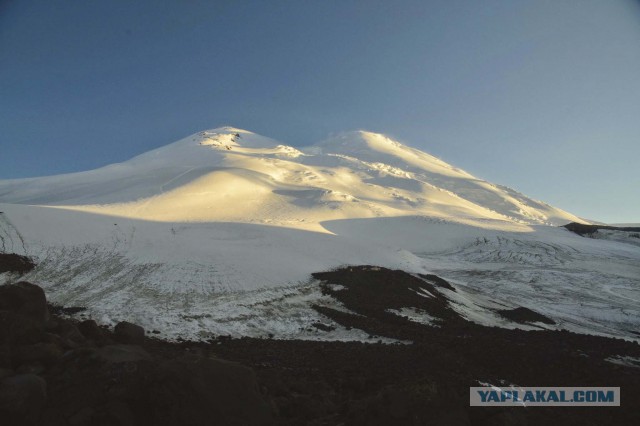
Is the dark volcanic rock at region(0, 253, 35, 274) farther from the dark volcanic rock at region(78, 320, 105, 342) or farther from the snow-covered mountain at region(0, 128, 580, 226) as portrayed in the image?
the dark volcanic rock at region(78, 320, 105, 342)

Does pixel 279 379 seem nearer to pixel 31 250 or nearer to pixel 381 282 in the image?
pixel 381 282

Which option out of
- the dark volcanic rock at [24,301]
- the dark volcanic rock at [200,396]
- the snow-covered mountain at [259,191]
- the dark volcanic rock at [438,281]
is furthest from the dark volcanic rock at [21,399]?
the snow-covered mountain at [259,191]

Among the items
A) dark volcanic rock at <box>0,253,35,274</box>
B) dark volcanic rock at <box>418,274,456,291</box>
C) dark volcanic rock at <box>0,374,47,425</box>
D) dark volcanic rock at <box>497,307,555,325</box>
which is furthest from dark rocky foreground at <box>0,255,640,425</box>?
dark volcanic rock at <box>418,274,456,291</box>

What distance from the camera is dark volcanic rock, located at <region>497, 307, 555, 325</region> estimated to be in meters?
29.1

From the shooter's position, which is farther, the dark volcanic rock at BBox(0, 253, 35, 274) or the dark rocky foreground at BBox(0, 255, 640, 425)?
the dark volcanic rock at BBox(0, 253, 35, 274)

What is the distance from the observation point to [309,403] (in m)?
9.15

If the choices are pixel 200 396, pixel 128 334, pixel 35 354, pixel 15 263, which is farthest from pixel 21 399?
pixel 15 263

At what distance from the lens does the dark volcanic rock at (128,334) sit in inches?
484

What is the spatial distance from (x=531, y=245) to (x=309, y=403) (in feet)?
222

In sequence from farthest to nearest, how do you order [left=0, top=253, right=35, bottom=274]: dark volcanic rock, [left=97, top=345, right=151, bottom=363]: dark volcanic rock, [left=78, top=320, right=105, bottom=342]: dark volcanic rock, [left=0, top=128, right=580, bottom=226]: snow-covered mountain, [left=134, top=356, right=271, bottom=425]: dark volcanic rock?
1. [left=0, top=128, right=580, bottom=226]: snow-covered mountain
2. [left=0, top=253, right=35, bottom=274]: dark volcanic rock
3. [left=78, top=320, right=105, bottom=342]: dark volcanic rock
4. [left=97, top=345, right=151, bottom=363]: dark volcanic rock
5. [left=134, top=356, right=271, bottom=425]: dark volcanic rock

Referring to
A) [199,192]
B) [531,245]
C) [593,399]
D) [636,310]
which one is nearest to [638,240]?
[531,245]

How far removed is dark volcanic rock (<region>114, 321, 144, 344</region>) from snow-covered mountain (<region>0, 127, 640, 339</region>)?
5272mm

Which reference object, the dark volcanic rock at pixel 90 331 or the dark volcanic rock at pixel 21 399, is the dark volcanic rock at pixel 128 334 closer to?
the dark volcanic rock at pixel 90 331

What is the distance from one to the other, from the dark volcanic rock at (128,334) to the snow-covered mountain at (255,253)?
5.27 metres
